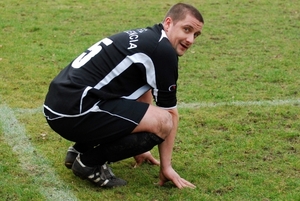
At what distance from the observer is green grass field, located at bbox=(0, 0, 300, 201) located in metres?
4.48

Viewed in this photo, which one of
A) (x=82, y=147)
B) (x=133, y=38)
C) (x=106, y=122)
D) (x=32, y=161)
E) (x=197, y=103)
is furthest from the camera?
(x=197, y=103)

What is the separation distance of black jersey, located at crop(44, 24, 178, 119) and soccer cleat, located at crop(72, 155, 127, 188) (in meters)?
0.47

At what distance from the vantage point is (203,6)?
37.5 ft

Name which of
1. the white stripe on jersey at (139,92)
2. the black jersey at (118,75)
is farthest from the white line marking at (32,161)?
the white stripe on jersey at (139,92)

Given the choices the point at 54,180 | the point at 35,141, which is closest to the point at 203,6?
the point at 35,141

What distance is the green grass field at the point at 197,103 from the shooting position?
14.7ft

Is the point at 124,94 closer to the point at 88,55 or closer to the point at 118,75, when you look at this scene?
the point at 118,75

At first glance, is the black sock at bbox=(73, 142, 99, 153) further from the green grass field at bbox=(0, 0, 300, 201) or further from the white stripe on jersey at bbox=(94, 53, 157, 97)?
the white stripe on jersey at bbox=(94, 53, 157, 97)

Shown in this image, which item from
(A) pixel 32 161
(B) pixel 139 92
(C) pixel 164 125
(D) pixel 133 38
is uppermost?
(D) pixel 133 38

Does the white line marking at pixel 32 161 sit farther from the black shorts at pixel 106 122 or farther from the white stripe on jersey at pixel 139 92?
the white stripe on jersey at pixel 139 92

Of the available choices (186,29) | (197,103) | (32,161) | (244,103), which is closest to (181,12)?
(186,29)

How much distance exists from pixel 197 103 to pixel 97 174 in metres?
2.21

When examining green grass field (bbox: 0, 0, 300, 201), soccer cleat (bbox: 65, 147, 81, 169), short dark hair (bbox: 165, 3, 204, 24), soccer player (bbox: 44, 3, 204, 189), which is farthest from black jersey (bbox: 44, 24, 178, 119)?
green grass field (bbox: 0, 0, 300, 201)

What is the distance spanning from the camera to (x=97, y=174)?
175 inches
